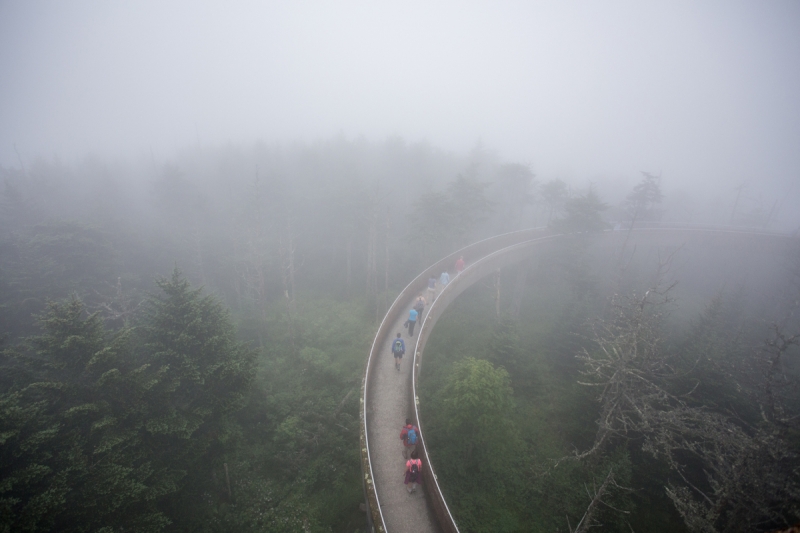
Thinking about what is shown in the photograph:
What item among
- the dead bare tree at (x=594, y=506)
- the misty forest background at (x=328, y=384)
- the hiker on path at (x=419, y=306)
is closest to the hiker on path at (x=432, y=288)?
the hiker on path at (x=419, y=306)

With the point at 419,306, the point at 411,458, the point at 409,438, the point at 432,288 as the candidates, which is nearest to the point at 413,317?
the point at 419,306

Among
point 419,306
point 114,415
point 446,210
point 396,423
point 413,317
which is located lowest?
point 396,423

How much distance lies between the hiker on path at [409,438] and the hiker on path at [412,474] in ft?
2.73

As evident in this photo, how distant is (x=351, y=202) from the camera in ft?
94.6

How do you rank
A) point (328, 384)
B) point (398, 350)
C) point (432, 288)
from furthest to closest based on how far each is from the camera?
1. point (432, 288)
2. point (328, 384)
3. point (398, 350)

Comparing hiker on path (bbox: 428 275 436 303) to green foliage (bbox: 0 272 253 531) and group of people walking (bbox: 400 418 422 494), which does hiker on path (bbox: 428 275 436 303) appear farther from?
green foliage (bbox: 0 272 253 531)

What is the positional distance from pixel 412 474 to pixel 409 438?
123 cm

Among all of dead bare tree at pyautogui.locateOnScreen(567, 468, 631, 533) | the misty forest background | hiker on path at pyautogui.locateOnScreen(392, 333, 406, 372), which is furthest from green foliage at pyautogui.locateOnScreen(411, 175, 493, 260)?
dead bare tree at pyautogui.locateOnScreen(567, 468, 631, 533)

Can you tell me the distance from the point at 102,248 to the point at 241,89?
533 ft

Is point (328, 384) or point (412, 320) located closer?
point (412, 320)

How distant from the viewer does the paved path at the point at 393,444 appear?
32.3 ft

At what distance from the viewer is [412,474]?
10.4 metres

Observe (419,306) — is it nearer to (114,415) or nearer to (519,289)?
(114,415)

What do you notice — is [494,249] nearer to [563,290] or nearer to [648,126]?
[563,290]
